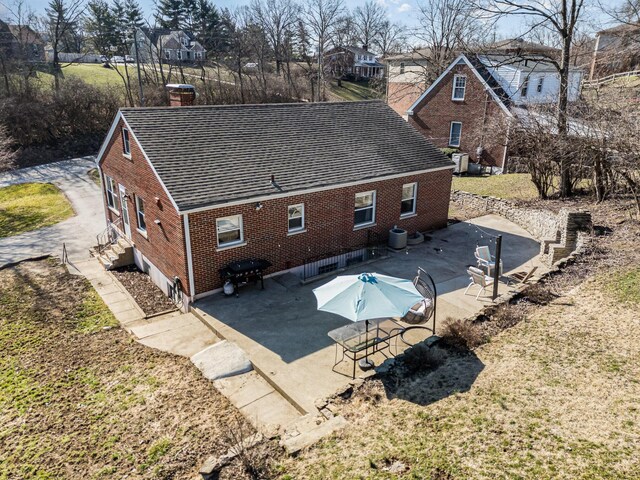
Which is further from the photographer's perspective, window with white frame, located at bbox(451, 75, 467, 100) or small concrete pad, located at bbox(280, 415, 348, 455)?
window with white frame, located at bbox(451, 75, 467, 100)

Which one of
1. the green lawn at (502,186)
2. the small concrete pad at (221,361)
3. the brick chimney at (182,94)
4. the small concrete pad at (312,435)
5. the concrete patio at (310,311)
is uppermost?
the brick chimney at (182,94)

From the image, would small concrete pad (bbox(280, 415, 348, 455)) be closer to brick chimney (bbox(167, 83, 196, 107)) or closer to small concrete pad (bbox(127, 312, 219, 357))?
small concrete pad (bbox(127, 312, 219, 357))

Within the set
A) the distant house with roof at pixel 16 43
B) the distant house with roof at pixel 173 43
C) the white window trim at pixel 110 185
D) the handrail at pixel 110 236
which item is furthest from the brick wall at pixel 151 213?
the distant house with roof at pixel 173 43

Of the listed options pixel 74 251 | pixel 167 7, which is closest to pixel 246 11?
pixel 167 7

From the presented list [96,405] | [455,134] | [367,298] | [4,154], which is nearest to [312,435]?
[367,298]

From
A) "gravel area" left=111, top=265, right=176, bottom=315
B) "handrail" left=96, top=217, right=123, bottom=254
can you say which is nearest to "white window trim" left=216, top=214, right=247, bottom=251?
"gravel area" left=111, top=265, right=176, bottom=315

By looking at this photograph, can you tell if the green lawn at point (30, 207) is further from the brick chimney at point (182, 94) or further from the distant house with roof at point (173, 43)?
the distant house with roof at point (173, 43)

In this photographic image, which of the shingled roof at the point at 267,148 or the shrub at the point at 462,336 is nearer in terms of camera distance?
the shrub at the point at 462,336
